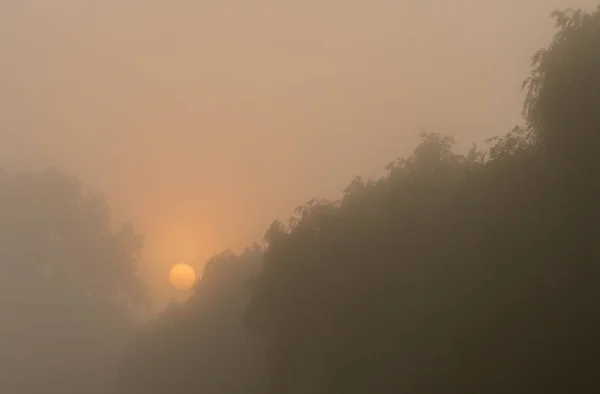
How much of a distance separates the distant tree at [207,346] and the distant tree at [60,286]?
8038mm

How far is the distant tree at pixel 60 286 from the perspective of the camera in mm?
35500

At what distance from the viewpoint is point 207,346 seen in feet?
79.8

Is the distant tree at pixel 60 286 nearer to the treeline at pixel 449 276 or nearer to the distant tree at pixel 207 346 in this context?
the distant tree at pixel 207 346

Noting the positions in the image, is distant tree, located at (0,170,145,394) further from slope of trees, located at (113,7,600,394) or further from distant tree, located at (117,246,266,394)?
slope of trees, located at (113,7,600,394)

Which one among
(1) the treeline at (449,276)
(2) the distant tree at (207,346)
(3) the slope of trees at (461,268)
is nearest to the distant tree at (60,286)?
(2) the distant tree at (207,346)

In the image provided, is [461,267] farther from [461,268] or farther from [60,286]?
[60,286]

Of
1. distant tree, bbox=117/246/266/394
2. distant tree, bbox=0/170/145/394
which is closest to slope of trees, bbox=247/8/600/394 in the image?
distant tree, bbox=117/246/266/394

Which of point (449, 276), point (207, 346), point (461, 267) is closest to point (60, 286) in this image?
point (207, 346)

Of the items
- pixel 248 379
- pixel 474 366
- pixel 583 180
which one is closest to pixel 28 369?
pixel 248 379

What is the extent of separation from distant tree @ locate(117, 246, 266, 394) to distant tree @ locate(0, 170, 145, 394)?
316 inches

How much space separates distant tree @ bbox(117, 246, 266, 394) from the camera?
22.1 metres

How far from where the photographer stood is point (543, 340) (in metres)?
9.65

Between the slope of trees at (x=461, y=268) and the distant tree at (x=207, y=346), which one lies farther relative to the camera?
the distant tree at (x=207, y=346)

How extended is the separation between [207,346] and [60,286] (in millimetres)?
21225
